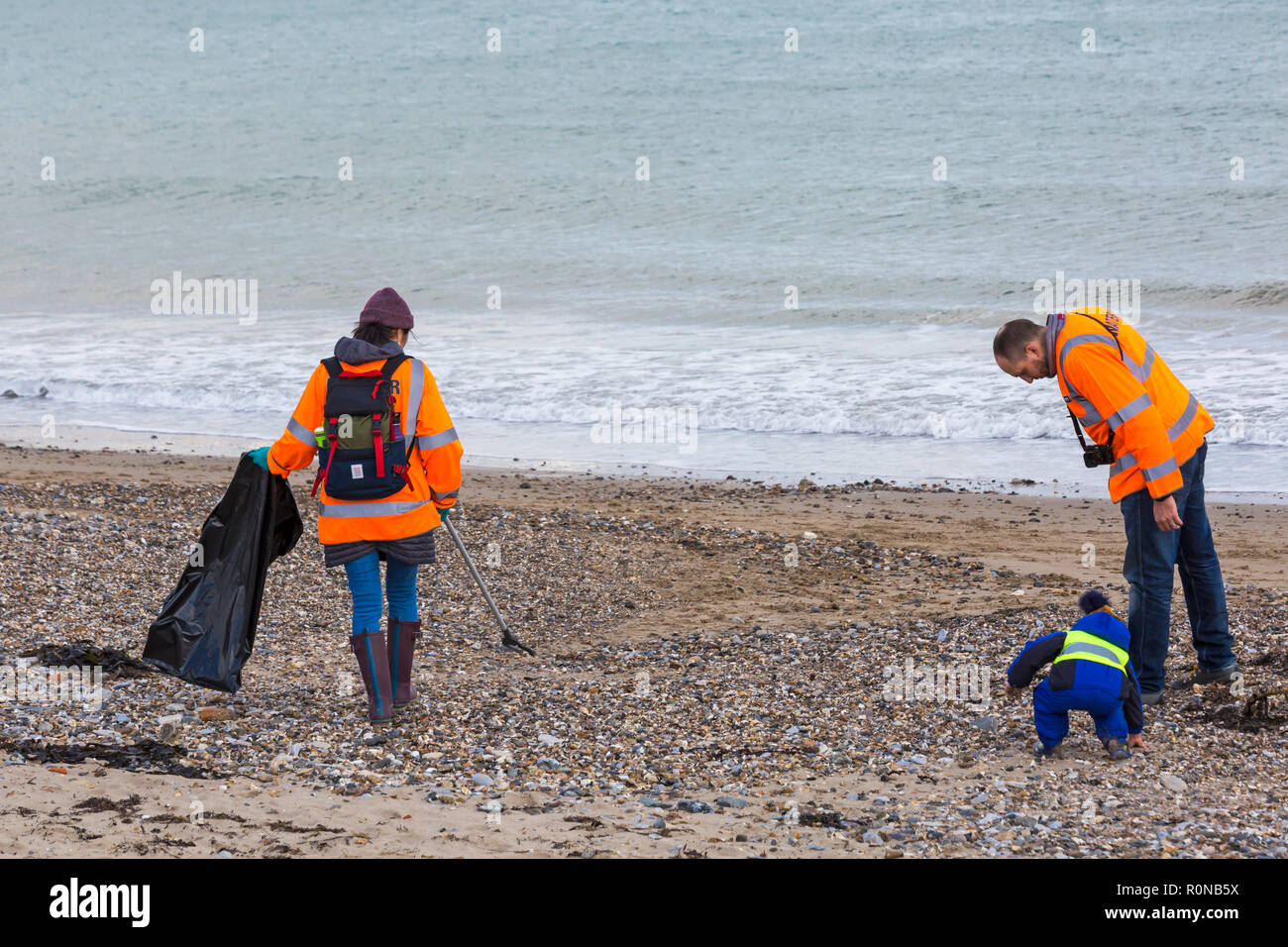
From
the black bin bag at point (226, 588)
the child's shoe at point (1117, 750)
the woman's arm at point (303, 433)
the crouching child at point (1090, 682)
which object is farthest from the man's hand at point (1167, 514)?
the black bin bag at point (226, 588)

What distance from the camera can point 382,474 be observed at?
4.46 metres

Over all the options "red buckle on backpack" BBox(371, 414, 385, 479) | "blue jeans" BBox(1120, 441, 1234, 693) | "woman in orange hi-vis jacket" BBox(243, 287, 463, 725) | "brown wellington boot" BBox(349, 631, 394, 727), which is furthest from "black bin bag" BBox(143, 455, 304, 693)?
"blue jeans" BBox(1120, 441, 1234, 693)

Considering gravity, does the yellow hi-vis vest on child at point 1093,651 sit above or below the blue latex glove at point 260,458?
below

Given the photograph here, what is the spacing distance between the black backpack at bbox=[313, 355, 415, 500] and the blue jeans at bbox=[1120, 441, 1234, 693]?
2.66 metres

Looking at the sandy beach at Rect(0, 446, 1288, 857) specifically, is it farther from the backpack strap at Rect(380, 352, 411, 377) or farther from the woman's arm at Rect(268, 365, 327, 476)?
the backpack strap at Rect(380, 352, 411, 377)

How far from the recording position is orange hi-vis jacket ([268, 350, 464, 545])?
4.48 m

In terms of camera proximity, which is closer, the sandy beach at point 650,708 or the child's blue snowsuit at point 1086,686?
the sandy beach at point 650,708

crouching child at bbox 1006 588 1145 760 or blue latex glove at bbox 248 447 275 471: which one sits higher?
blue latex glove at bbox 248 447 275 471

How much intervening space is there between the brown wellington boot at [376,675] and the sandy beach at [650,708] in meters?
0.13

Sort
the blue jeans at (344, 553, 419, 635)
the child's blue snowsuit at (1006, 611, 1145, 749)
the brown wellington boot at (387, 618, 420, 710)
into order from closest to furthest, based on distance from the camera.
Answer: the child's blue snowsuit at (1006, 611, 1145, 749) → the blue jeans at (344, 553, 419, 635) → the brown wellington boot at (387, 618, 420, 710)

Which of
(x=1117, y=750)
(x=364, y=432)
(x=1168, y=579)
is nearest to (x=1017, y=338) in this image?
(x=1168, y=579)

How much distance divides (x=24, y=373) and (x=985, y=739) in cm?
1461

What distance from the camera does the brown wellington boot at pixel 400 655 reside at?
4820 mm

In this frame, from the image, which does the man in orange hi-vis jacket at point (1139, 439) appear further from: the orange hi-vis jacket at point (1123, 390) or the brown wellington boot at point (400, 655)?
the brown wellington boot at point (400, 655)
